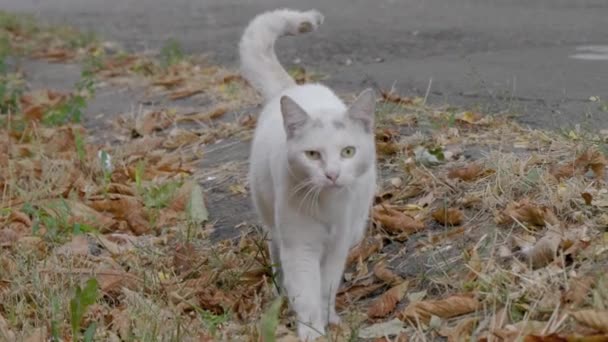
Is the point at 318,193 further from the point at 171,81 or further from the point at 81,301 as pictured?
the point at 171,81

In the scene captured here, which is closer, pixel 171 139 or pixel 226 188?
pixel 226 188

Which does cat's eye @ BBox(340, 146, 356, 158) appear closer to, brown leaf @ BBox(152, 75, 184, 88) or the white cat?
the white cat

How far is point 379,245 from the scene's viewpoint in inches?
173

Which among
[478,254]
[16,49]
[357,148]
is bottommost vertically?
[16,49]

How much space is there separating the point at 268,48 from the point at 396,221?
1.01 m

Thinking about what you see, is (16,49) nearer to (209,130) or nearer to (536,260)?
(209,130)

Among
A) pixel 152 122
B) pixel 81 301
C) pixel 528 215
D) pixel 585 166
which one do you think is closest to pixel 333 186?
pixel 528 215

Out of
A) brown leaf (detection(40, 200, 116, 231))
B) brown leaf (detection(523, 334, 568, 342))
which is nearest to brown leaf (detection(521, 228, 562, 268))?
brown leaf (detection(523, 334, 568, 342))

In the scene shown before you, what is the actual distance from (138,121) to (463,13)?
3.90m

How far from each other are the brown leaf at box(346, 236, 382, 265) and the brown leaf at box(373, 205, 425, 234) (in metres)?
0.07

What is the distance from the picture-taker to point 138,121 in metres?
6.92

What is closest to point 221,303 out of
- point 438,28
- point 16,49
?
point 438,28

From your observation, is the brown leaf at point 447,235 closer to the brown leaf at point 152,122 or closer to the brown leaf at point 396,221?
the brown leaf at point 396,221

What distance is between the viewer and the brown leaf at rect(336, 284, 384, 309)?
4.06 m
